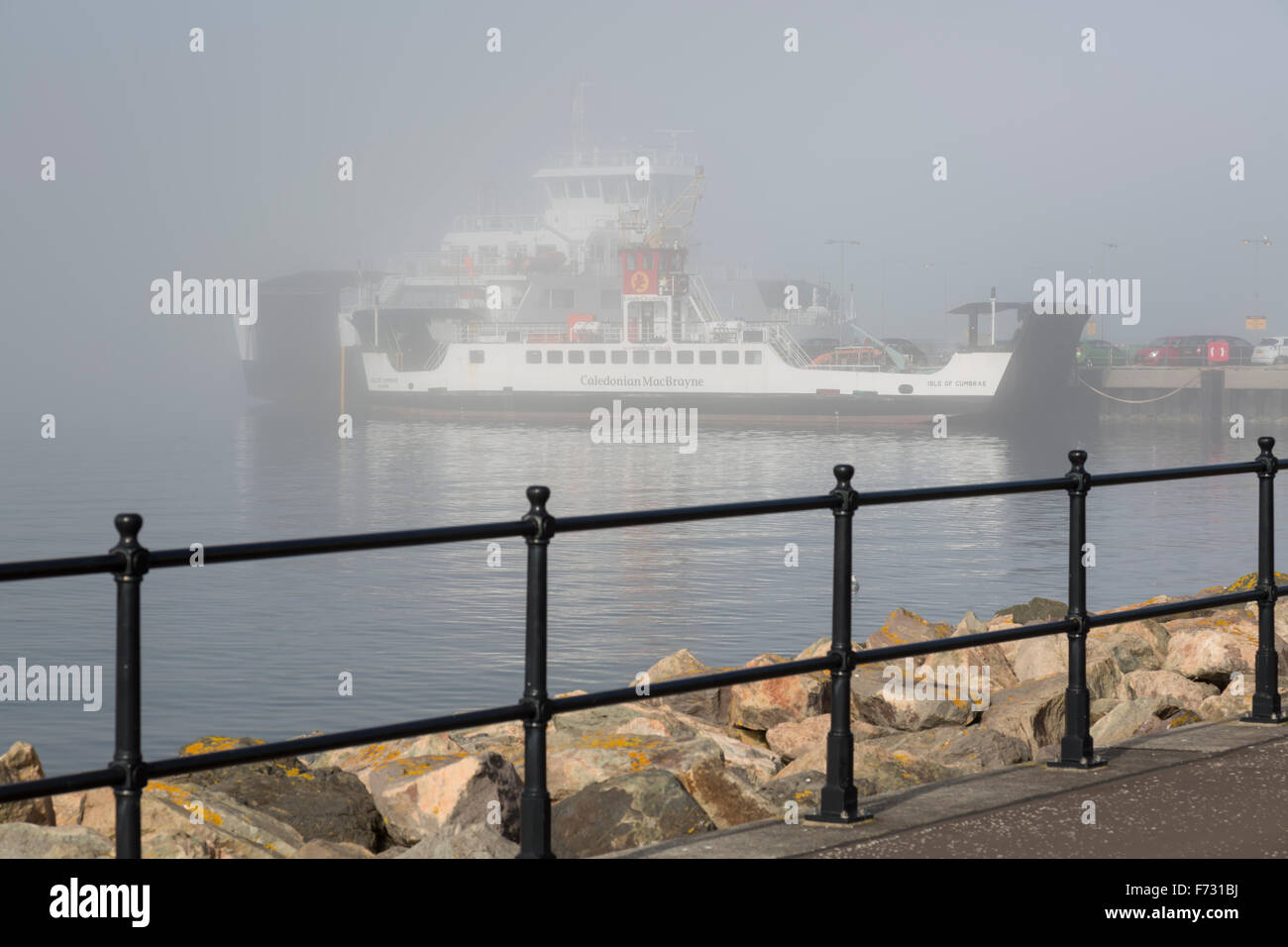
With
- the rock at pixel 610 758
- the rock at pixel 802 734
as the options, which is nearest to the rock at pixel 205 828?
the rock at pixel 610 758

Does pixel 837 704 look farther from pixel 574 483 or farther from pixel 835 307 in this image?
pixel 835 307

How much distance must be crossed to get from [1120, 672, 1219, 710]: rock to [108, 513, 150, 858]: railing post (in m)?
5.94

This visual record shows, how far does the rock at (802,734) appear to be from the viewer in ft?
26.0

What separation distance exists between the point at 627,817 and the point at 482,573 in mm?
20263

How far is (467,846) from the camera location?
4406 millimetres

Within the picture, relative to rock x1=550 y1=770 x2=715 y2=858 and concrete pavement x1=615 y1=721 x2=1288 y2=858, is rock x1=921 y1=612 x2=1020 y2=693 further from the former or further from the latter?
rock x1=550 y1=770 x2=715 y2=858

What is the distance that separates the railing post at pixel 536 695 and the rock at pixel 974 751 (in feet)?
8.94

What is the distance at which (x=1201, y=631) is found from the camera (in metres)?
8.95

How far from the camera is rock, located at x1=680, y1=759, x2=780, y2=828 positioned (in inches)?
216

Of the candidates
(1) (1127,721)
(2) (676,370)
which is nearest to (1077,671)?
(1) (1127,721)

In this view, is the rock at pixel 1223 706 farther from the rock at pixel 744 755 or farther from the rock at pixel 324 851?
the rock at pixel 324 851
